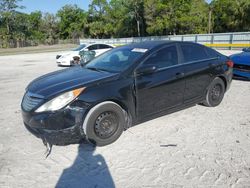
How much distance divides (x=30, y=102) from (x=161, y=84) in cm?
224

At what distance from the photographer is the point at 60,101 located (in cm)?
333

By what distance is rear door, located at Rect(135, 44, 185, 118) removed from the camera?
156 inches

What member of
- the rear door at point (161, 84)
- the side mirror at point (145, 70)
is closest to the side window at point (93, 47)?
the rear door at point (161, 84)

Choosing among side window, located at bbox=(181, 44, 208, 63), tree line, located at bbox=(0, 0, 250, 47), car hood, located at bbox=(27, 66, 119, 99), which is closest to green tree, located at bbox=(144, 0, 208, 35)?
tree line, located at bbox=(0, 0, 250, 47)

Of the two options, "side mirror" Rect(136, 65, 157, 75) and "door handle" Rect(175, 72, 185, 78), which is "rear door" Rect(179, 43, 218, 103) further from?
"side mirror" Rect(136, 65, 157, 75)

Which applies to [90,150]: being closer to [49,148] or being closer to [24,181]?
[49,148]

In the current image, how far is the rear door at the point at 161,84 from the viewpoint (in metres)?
3.97

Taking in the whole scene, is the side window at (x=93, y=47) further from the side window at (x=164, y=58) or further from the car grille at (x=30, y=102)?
the car grille at (x=30, y=102)

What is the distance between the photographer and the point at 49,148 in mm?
3562

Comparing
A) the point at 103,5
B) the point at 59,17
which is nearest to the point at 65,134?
the point at 103,5

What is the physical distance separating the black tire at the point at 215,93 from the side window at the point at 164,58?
4.19 feet

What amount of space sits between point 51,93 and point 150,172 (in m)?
1.81

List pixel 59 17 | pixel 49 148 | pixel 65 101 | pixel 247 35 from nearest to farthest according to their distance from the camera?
pixel 65 101
pixel 49 148
pixel 247 35
pixel 59 17

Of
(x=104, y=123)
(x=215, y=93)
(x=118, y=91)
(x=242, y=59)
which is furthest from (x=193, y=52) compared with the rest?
(x=242, y=59)
